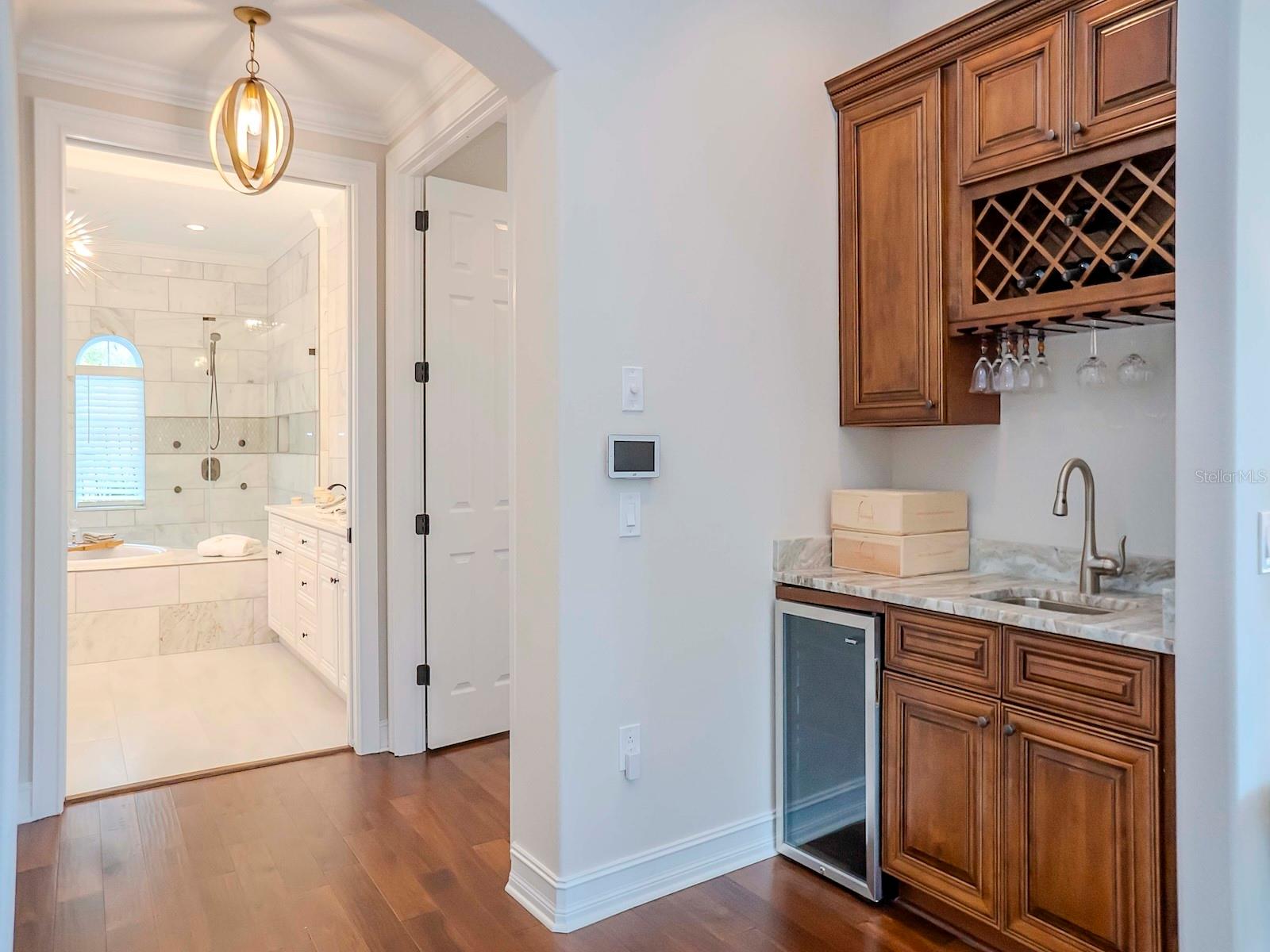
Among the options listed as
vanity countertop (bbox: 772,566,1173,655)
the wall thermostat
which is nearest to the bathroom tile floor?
the wall thermostat

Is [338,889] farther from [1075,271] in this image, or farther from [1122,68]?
[1122,68]

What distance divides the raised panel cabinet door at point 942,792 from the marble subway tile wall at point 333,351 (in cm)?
392

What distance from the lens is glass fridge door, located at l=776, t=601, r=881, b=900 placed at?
97.3 inches

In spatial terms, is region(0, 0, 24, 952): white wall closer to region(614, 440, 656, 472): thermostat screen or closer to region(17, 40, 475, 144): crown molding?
region(614, 440, 656, 472): thermostat screen

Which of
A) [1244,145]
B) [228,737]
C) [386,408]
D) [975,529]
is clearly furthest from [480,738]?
[1244,145]

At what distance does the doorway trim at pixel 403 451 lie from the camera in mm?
3660

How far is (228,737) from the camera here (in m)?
3.92

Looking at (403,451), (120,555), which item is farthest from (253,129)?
(120,555)

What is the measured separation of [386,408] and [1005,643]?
2.61m

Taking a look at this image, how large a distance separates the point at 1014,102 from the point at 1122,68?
0.29 meters

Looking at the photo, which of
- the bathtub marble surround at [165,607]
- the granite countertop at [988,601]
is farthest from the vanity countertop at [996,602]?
the bathtub marble surround at [165,607]

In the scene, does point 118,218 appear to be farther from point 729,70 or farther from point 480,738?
point 729,70

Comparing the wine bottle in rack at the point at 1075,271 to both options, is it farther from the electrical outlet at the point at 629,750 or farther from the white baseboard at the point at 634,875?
the white baseboard at the point at 634,875

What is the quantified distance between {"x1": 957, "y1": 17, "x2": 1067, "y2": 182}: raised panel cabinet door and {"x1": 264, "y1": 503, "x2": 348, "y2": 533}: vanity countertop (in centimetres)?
305
